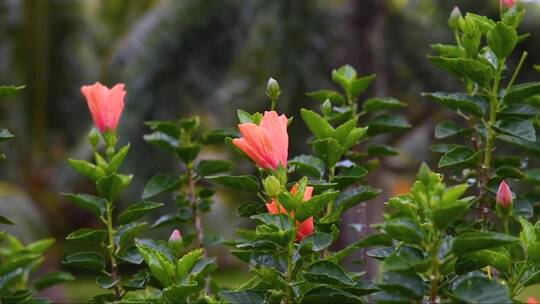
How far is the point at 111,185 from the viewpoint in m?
0.96

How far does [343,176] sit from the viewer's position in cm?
93

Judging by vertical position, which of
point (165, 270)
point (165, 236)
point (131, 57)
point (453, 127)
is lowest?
point (165, 270)

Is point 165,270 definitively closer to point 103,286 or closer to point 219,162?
point 103,286

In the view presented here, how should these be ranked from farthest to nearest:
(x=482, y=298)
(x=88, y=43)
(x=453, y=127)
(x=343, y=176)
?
1. (x=88, y=43)
2. (x=453, y=127)
3. (x=343, y=176)
4. (x=482, y=298)

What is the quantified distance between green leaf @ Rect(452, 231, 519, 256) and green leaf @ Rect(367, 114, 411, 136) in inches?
19.1

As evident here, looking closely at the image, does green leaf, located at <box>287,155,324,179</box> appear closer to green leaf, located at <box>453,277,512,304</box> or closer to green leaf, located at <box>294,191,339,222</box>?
green leaf, located at <box>294,191,339,222</box>

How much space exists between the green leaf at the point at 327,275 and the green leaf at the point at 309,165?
0.17 meters

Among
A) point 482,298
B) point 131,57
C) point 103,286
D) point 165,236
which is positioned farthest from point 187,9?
point 482,298

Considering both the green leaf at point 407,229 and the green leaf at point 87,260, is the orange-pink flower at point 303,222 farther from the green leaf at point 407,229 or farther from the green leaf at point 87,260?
the green leaf at point 87,260

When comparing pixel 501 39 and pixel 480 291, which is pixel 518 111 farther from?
pixel 480 291

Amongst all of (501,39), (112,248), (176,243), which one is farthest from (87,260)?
(501,39)

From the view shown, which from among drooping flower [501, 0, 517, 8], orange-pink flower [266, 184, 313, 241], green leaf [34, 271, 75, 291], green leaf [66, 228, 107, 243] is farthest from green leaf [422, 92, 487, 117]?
green leaf [34, 271, 75, 291]

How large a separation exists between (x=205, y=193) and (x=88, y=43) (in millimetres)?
7637

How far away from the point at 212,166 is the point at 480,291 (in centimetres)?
58
